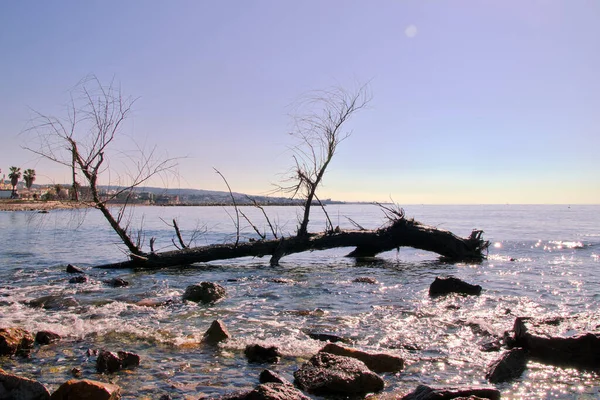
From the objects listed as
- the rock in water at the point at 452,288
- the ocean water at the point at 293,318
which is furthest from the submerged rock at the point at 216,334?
the rock in water at the point at 452,288

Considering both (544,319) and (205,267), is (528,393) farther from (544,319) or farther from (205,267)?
(205,267)

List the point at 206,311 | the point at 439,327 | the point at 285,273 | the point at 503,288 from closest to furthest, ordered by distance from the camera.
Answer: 1. the point at 439,327
2. the point at 206,311
3. the point at 503,288
4. the point at 285,273

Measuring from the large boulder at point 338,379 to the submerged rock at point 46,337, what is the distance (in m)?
4.10

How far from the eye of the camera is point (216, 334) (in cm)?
682

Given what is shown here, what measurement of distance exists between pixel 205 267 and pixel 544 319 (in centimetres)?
1225

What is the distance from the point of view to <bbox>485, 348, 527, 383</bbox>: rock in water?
5.29 meters

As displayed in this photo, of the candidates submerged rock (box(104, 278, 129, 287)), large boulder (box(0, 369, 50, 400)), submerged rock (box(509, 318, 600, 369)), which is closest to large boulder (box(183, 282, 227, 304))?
submerged rock (box(104, 278, 129, 287))

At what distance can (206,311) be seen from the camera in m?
8.97

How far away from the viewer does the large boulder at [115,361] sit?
535 cm

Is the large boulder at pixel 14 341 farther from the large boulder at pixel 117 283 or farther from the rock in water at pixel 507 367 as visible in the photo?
the rock in water at pixel 507 367

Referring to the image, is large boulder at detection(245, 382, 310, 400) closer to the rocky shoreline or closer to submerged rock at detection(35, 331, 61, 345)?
the rocky shoreline

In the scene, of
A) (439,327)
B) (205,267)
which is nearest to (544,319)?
(439,327)

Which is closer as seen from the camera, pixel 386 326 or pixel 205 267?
pixel 386 326

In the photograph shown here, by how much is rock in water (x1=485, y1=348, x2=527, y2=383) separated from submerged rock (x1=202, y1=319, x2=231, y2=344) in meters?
3.83
